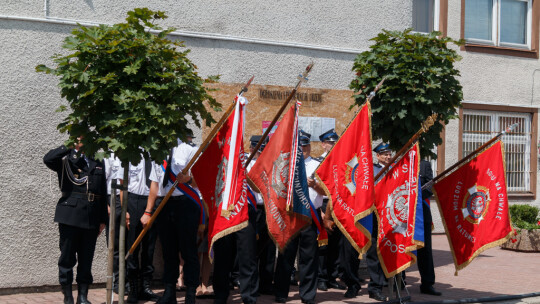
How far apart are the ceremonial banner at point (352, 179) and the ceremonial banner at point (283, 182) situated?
0.32m

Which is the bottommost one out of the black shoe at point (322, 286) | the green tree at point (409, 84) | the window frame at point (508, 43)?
the black shoe at point (322, 286)

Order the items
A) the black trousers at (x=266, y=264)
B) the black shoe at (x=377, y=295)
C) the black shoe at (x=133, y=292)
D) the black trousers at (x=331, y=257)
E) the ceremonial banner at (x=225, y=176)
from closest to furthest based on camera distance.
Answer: the ceremonial banner at (x=225, y=176)
the black shoe at (x=133, y=292)
the black shoe at (x=377, y=295)
the black trousers at (x=266, y=264)
the black trousers at (x=331, y=257)

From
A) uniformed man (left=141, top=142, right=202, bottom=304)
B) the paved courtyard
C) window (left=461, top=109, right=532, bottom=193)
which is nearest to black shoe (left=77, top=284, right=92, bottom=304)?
the paved courtyard

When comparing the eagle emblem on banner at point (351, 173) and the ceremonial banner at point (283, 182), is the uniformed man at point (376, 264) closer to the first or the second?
the eagle emblem on banner at point (351, 173)

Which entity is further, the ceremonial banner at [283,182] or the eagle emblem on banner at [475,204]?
the eagle emblem on banner at [475,204]

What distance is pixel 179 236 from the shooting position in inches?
301

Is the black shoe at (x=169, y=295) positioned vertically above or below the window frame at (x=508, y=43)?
below

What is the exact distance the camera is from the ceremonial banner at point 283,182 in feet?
25.1

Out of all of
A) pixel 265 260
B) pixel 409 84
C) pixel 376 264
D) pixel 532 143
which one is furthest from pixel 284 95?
pixel 532 143

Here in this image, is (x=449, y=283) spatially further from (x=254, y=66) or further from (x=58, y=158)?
(x=58, y=158)

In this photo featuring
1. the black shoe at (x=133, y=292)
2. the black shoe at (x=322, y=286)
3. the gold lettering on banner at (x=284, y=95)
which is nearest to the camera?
the black shoe at (x=133, y=292)

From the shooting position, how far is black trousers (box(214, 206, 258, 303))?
795cm

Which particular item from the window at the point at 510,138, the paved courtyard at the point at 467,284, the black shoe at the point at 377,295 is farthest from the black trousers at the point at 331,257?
the window at the point at 510,138

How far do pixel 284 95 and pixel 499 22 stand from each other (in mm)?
8467
